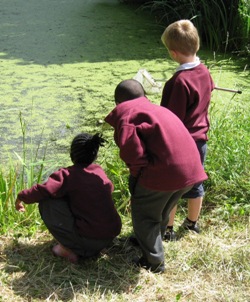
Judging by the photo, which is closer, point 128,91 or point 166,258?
point 128,91

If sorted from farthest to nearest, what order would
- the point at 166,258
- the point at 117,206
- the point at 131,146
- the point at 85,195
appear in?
the point at 117,206
the point at 166,258
the point at 85,195
the point at 131,146

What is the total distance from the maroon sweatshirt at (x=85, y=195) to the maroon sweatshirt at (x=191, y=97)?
41 cm

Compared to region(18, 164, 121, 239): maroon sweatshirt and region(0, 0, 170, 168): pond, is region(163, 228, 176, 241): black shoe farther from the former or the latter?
region(0, 0, 170, 168): pond

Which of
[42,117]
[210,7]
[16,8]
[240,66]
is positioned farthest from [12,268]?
[16,8]

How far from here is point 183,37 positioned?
2053 mm

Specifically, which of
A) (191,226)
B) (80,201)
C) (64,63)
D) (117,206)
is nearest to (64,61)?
(64,63)

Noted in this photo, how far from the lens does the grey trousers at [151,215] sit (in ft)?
6.36

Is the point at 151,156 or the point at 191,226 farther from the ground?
the point at 151,156

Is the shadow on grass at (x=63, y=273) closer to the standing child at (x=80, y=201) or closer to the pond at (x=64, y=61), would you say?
the standing child at (x=80, y=201)

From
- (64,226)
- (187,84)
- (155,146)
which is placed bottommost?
(64,226)

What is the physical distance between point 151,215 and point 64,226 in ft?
1.19

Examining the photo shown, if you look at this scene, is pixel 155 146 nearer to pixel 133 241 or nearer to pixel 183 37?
pixel 183 37

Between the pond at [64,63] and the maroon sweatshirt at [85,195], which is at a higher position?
the maroon sweatshirt at [85,195]

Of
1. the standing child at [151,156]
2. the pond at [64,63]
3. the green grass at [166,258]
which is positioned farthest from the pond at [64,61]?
the standing child at [151,156]
